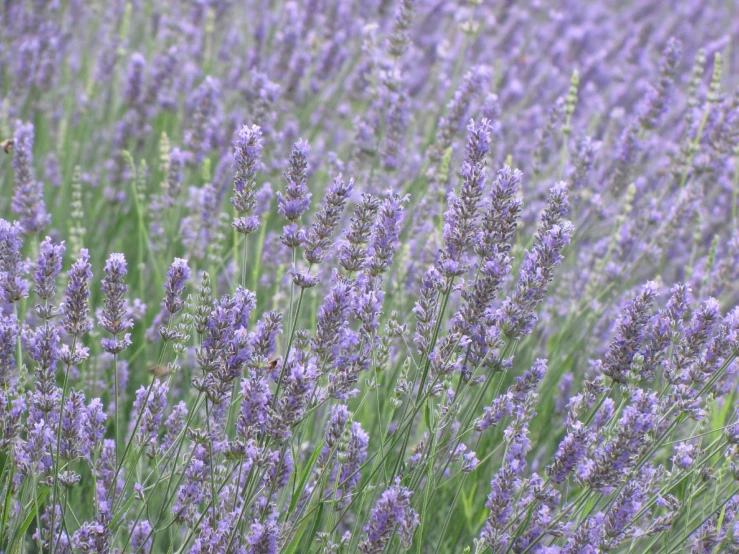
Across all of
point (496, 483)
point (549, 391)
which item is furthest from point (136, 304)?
point (549, 391)

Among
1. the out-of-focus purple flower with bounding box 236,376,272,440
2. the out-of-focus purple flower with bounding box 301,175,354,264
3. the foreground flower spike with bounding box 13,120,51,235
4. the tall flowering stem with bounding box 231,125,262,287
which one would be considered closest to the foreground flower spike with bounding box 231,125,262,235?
the tall flowering stem with bounding box 231,125,262,287

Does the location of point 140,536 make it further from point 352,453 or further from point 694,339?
point 694,339

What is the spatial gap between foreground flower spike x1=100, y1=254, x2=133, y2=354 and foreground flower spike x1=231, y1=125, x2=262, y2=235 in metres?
0.28

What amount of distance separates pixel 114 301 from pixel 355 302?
0.51m

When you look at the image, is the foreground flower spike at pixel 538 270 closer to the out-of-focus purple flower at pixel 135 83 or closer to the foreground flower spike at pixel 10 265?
the foreground flower spike at pixel 10 265

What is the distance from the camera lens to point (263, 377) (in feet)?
5.50

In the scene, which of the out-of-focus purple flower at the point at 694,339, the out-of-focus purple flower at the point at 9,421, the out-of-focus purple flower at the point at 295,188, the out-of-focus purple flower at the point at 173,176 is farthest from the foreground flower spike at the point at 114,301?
the out-of-focus purple flower at the point at 173,176

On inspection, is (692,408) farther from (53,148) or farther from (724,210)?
(53,148)

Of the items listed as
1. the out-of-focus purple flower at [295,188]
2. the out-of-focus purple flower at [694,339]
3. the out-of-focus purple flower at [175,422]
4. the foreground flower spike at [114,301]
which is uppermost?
the out-of-focus purple flower at [295,188]

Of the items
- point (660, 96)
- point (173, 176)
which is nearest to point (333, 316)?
point (173, 176)

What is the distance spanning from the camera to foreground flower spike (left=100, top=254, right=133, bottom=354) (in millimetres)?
1657

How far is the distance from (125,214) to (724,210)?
3.00m

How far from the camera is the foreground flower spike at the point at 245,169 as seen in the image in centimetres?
176

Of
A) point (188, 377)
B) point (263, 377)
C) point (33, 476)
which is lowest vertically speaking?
point (188, 377)
